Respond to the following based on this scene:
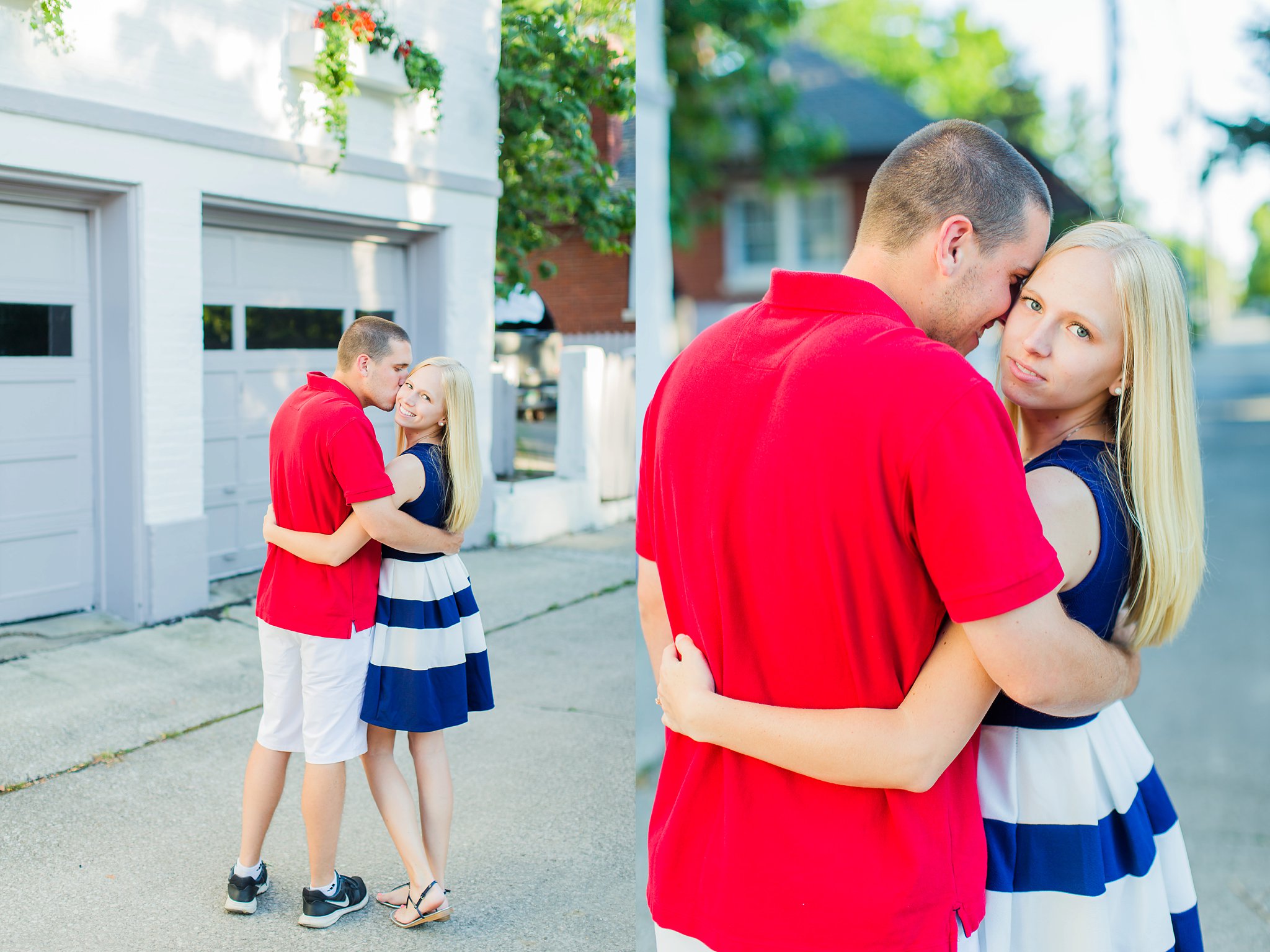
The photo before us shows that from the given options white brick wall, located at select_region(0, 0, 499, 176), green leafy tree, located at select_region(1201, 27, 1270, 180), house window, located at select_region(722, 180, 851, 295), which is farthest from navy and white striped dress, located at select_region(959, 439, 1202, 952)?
house window, located at select_region(722, 180, 851, 295)

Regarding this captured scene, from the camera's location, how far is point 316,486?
64.9 inches

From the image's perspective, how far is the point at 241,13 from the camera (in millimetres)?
1701

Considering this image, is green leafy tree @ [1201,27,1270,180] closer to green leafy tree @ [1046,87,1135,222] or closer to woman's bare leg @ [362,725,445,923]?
green leafy tree @ [1046,87,1135,222]

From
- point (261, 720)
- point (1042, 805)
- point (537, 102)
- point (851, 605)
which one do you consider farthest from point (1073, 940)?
point (537, 102)

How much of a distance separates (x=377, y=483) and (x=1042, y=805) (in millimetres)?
1057

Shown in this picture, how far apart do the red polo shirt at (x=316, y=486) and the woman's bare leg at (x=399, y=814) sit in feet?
0.93

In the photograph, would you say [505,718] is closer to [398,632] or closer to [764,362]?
[398,632]

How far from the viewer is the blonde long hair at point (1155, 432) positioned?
142cm

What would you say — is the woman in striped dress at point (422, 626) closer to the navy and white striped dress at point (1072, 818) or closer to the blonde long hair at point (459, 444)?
the blonde long hair at point (459, 444)

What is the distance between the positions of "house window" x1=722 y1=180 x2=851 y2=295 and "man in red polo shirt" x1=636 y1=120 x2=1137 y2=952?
2017cm

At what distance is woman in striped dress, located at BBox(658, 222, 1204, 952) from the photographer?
4.56 feet

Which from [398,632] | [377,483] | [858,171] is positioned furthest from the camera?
[858,171]

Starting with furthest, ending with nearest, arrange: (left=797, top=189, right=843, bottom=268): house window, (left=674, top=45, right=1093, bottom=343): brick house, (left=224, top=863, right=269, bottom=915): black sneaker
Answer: (left=797, top=189, right=843, bottom=268): house window < (left=674, top=45, right=1093, bottom=343): brick house < (left=224, top=863, right=269, bottom=915): black sneaker

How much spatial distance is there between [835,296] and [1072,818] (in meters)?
0.79
